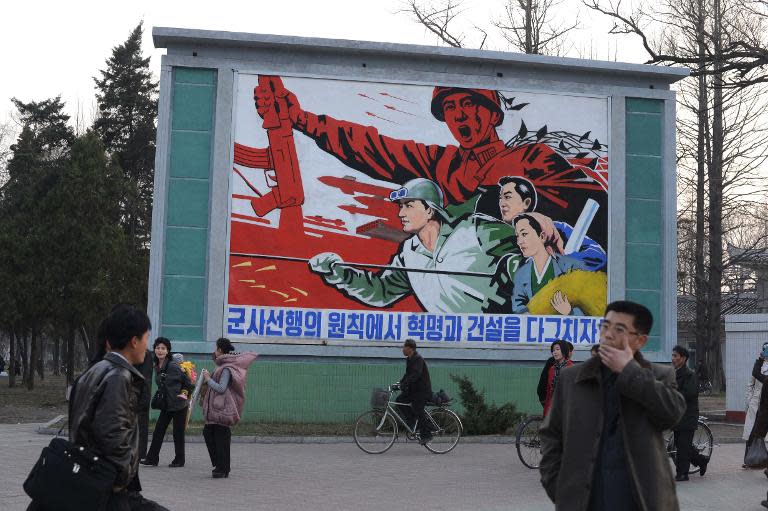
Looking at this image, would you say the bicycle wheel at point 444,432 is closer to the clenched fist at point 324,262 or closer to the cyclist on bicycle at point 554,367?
the cyclist on bicycle at point 554,367

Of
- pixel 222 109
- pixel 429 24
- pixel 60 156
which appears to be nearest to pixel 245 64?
pixel 222 109

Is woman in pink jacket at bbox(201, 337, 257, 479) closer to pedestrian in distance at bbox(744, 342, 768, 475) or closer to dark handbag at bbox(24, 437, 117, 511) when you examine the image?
pedestrian in distance at bbox(744, 342, 768, 475)

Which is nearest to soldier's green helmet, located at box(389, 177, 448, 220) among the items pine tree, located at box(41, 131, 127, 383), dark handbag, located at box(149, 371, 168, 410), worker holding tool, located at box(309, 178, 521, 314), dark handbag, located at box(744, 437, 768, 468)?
worker holding tool, located at box(309, 178, 521, 314)

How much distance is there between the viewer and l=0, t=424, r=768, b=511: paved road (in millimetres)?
11719

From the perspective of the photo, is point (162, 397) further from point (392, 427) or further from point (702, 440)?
point (702, 440)

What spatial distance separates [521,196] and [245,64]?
6739 millimetres

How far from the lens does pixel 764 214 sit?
43.1 metres

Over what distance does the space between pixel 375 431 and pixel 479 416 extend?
14.4 feet

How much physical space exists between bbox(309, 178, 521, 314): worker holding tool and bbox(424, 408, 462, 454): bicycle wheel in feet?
20.0

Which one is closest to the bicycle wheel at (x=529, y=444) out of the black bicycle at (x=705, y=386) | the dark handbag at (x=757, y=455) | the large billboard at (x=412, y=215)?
the dark handbag at (x=757, y=455)

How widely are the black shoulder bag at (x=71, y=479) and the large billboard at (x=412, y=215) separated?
18.0 m

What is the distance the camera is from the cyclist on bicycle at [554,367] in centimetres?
1500

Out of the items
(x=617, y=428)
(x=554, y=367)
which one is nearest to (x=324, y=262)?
(x=554, y=367)

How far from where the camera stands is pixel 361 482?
1366 cm
